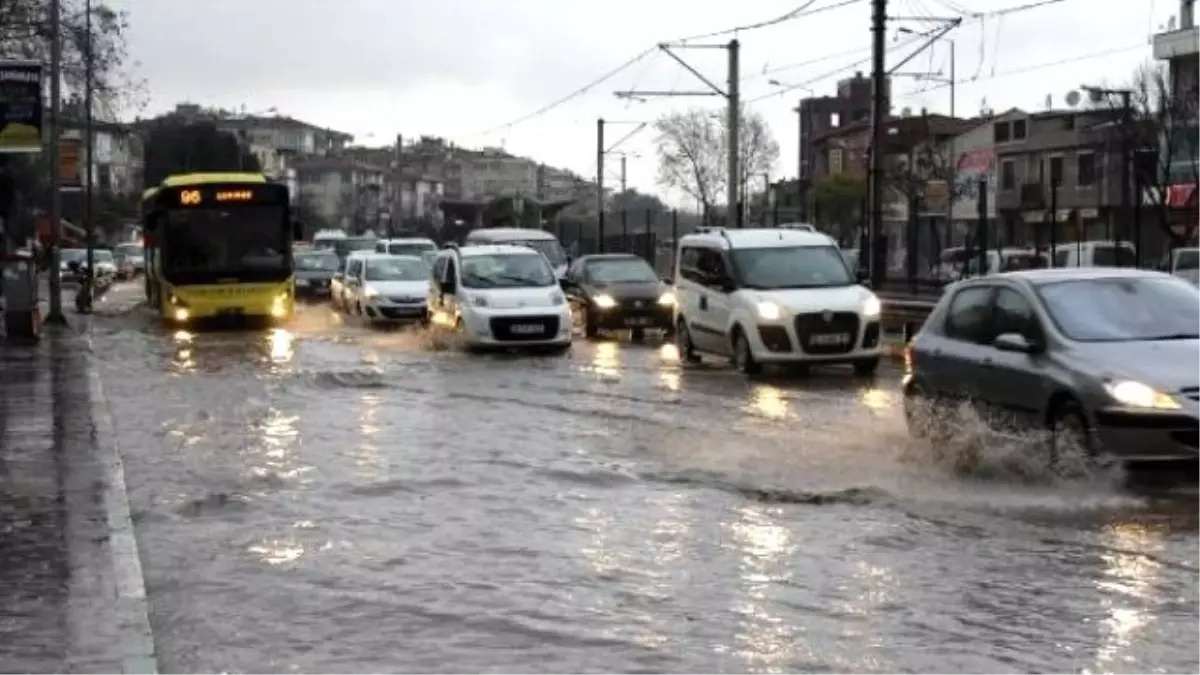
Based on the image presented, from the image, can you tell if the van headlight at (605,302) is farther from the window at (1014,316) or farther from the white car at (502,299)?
the window at (1014,316)

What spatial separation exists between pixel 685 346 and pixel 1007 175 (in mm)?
46213

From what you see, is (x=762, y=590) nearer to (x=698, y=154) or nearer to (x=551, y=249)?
(x=551, y=249)

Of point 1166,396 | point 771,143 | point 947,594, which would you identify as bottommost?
point 947,594

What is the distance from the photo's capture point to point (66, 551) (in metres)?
9.02

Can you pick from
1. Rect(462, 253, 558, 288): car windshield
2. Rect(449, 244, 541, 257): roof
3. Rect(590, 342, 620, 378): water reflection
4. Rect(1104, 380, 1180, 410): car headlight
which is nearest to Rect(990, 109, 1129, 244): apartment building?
Rect(590, 342, 620, 378): water reflection

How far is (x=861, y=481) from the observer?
1155 cm

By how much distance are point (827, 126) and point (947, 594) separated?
115296mm

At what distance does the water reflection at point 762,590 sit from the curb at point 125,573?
243 cm

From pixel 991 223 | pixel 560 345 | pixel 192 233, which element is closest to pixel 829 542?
pixel 560 345

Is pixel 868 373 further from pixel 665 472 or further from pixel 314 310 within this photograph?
pixel 314 310

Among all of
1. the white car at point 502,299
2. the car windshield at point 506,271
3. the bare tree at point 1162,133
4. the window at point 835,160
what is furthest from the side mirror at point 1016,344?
the window at point 835,160

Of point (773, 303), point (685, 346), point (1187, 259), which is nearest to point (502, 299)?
point (685, 346)

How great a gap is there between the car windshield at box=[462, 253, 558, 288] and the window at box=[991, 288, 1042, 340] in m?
14.3

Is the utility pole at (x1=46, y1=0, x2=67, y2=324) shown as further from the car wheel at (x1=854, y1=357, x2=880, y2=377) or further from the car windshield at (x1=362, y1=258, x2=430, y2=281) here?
the car wheel at (x1=854, y1=357, x2=880, y2=377)
